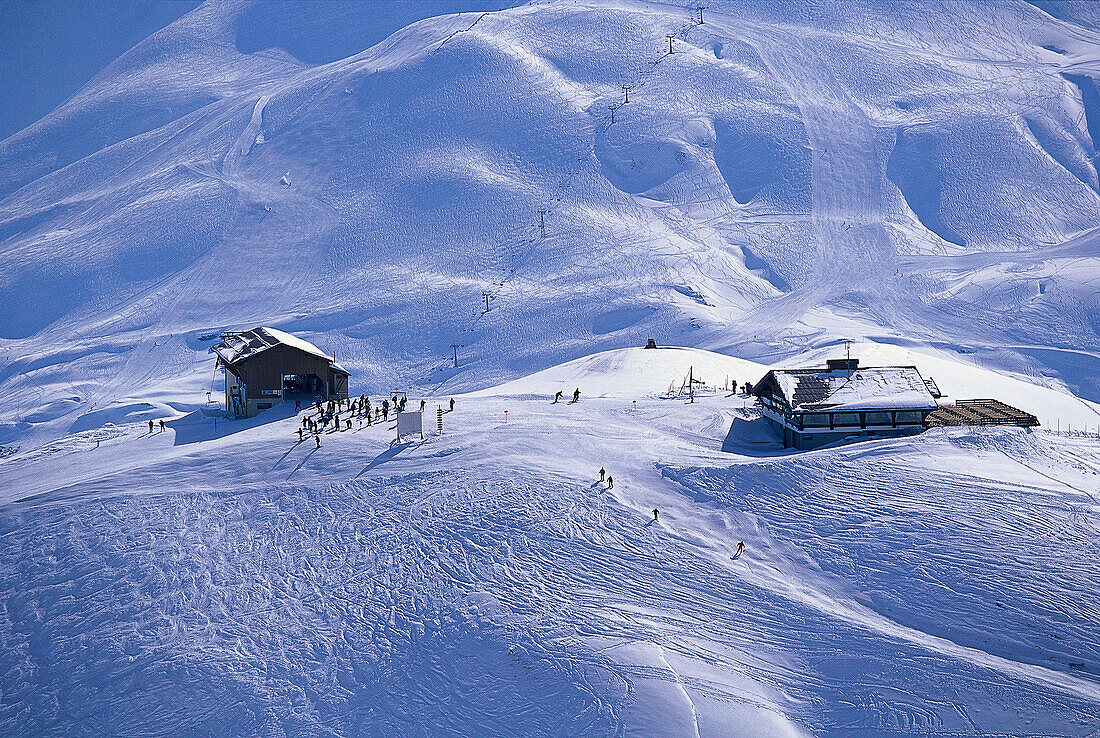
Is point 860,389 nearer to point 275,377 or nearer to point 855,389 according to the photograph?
point 855,389

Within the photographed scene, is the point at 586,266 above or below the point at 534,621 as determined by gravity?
above

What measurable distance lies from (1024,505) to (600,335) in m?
37.6

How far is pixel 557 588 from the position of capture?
24.8 m

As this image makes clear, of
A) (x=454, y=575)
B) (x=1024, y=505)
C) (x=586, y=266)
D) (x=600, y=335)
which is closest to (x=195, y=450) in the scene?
(x=454, y=575)

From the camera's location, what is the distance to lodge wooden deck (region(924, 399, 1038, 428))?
33.4 metres

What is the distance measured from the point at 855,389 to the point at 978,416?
4.85 m

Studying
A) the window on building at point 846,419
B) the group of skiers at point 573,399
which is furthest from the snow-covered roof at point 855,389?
the group of skiers at point 573,399

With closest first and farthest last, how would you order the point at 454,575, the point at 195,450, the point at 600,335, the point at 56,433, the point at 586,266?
the point at 454,575
the point at 195,450
the point at 56,433
the point at 600,335
the point at 586,266

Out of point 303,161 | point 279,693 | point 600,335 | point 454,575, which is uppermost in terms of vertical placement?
point 303,161

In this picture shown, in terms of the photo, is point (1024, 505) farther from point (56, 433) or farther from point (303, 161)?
point (303, 161)

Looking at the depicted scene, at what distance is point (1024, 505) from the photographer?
1049 inches

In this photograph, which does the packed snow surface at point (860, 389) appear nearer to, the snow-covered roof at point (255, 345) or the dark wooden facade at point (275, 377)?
the dark wooden facade at point (275, 377)

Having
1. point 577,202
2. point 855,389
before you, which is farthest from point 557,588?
point 577,202

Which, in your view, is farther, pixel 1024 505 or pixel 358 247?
pixel 358 247
